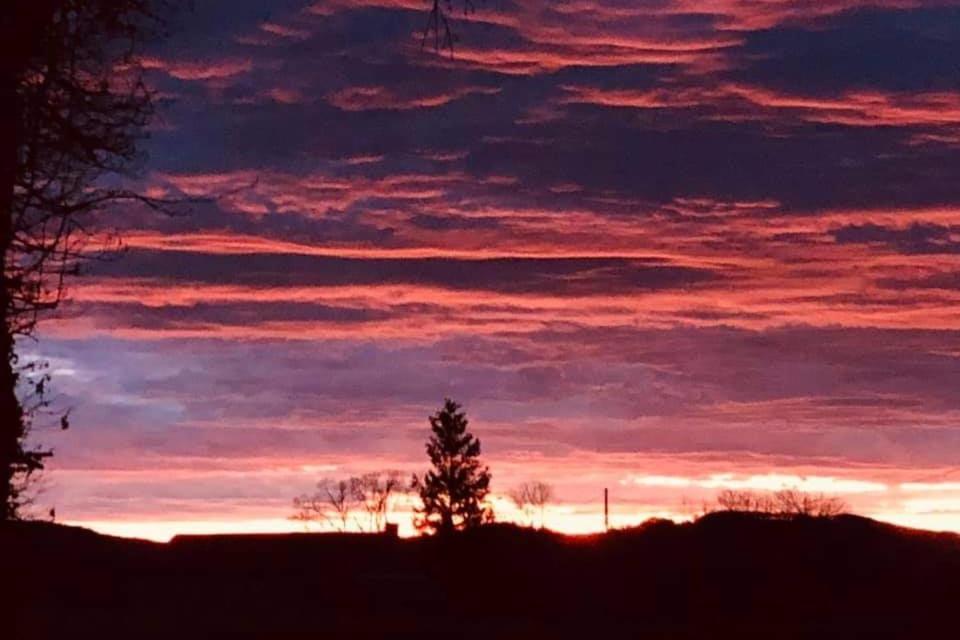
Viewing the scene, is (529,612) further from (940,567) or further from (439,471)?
(439,471)

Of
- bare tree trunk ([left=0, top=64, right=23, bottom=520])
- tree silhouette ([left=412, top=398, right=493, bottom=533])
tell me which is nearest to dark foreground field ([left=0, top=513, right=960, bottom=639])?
bare tree trunk ([left=0, top=64, right=23, bottom=520])

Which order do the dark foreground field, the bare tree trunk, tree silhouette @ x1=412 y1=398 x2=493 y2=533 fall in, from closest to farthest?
the bare tree trunk
the dark foreground field
tree silhouette @ x1=412 y1=398 x2=493 y2=533

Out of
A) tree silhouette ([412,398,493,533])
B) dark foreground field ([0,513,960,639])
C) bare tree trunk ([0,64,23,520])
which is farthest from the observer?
tree silhouette ([412,398,493,533])

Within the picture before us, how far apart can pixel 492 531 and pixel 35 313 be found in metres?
15.8

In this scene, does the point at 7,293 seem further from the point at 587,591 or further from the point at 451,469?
the point at 451,469

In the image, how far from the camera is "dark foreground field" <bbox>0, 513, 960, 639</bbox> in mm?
18578

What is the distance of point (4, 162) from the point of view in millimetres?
9359

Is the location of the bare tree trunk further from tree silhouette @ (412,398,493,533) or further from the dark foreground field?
tree silhouette @ (412,398,493,533)

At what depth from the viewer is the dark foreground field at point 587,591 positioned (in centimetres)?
1858

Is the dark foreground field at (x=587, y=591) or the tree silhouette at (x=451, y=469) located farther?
the tree silhouette at (x=451, y=469)

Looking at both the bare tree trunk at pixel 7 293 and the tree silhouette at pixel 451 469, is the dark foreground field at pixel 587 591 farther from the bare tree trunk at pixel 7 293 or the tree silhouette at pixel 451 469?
the tree silhouette at pixel 451 469

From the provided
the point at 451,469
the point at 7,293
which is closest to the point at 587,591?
the point at 7,293

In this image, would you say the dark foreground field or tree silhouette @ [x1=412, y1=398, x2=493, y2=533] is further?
tree silhouette @ [x1=412, y1=398, x2=493, y2=533]

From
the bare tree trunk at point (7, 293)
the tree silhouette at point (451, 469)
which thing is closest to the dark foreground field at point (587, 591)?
the bare tree trunk at point (7, 293)
